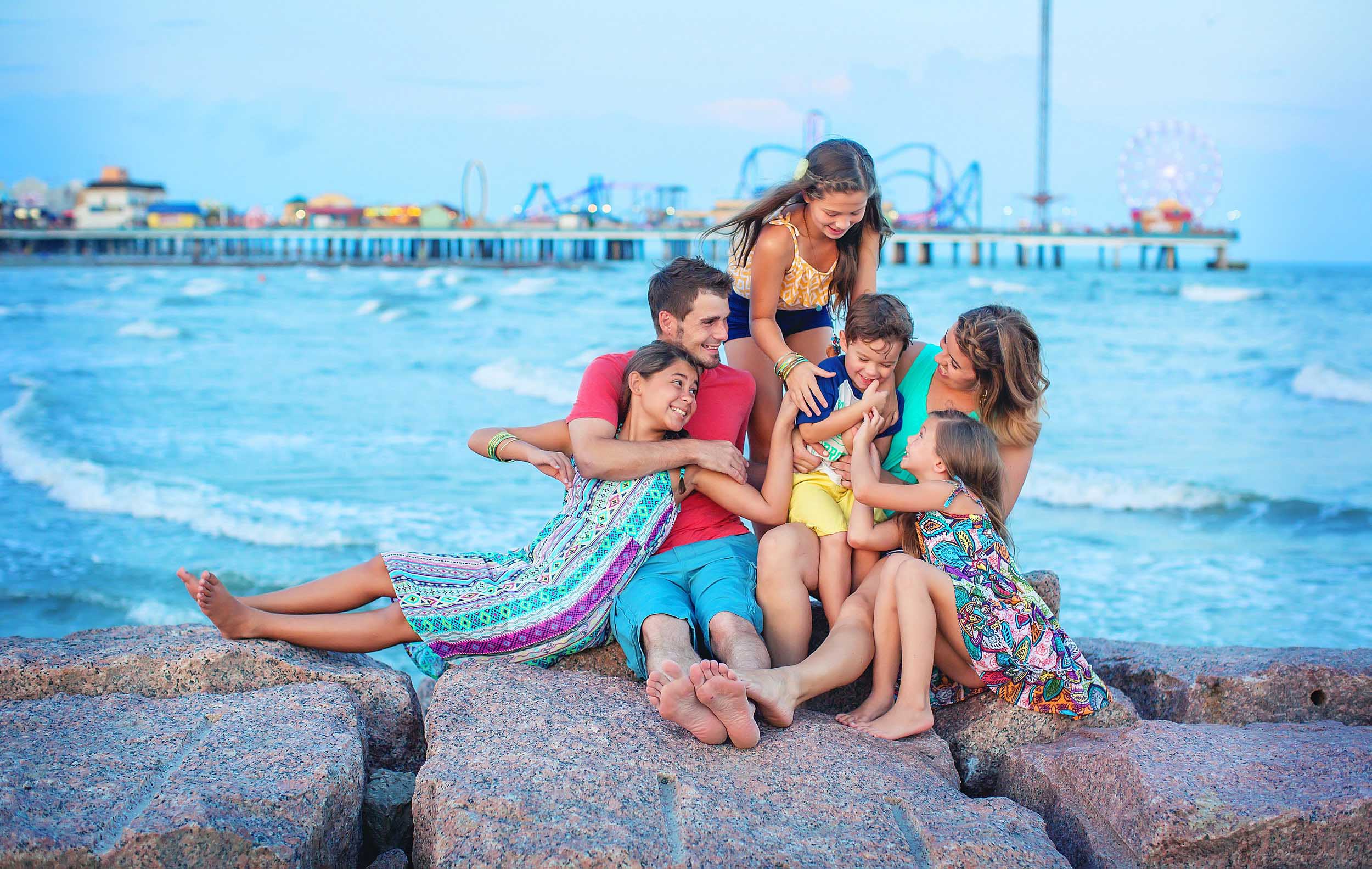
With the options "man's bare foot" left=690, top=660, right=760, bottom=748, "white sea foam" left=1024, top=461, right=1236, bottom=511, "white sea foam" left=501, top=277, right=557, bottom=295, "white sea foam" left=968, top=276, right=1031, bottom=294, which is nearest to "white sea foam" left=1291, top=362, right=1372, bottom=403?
"white sea foam" left=1024, top=461, right=1236, bottom=511

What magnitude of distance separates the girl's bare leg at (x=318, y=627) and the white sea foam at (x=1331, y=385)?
14.8 metres

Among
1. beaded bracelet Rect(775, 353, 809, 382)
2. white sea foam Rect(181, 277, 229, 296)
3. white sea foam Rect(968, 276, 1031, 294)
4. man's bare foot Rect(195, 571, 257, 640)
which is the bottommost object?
man's bare foot Rect(195, 571, 257, 640)

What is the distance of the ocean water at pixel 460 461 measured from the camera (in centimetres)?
620

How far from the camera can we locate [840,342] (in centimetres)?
347

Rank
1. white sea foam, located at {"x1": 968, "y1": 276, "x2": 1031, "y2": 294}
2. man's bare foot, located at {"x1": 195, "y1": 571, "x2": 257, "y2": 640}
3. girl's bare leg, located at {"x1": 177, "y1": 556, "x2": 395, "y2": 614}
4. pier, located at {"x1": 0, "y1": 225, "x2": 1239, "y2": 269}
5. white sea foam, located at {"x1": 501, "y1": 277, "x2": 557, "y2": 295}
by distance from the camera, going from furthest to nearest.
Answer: pier, located at {"x1": 0, "y1": 225, "x2": 1239, "y2": 269} → white sea foam, located at {"x1": 968, "y1": 276, "x2": 1031, "y2": 294} → white sea foam, located at {"x1": 501, "y1": 277, "x2": 557, "y2": 295} → girl's bare leg, located at {"x1": 177, "y1": 556, "x2": 395, "y2": 614} → man's bare foot, located at {"x1": 195, "y1": 571, "x2": 257, "y2": 640}

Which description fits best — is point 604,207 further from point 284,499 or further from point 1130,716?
point 1130,716

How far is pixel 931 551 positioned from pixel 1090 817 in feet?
2.46

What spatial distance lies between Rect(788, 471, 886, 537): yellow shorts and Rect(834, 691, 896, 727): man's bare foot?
0.49 metres

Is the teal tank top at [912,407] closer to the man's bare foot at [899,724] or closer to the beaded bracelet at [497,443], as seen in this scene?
the man's bare foot at [899,724]

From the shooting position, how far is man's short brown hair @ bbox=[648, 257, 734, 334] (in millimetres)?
3066

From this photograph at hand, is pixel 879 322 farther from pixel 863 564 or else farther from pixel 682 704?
pixel 682 704

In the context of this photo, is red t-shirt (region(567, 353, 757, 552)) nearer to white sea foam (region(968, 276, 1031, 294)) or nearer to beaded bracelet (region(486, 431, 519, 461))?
beaded bracelet (region(486, 431, 519, 461))

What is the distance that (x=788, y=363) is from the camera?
325 centimetres

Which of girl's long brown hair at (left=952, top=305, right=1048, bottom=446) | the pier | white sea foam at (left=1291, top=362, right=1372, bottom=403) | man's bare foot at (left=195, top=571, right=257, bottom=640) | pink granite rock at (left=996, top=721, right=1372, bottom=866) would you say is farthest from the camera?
the pier
